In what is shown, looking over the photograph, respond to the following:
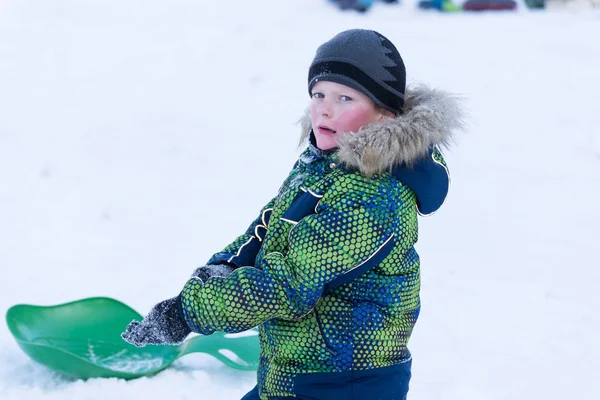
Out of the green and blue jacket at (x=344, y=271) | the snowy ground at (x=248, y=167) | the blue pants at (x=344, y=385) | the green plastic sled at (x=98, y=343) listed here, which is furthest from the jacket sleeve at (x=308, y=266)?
the green plastic sled at (x=98, y=343)

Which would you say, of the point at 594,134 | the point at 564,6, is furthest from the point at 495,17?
the point at 594,134

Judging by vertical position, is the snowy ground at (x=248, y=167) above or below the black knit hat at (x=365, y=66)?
below

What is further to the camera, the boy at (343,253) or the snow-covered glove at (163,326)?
the snow-covered glove at (163,326)

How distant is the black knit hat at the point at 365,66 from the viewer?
1.86 metres

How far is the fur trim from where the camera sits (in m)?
1.75

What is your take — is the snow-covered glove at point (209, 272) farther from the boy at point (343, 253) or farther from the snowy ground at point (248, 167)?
the snowy ground at point (248, 167)

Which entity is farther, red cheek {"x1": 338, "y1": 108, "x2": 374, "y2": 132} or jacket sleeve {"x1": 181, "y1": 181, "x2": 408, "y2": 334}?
red cheek {"x1": 338, "y1": 108, "x2": 374, "y2": 132}

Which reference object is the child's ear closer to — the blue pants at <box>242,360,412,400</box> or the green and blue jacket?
the green and blue jacket

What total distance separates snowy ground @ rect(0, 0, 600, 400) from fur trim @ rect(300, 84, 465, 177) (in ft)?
1.29

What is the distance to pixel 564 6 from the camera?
29.1ft

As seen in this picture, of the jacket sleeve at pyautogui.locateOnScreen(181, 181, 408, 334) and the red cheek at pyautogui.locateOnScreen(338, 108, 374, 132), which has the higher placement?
the red cheek at pyautogui.locateOnScreen(338, 108, 374, 132)

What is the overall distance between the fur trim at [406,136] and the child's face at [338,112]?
4 cm

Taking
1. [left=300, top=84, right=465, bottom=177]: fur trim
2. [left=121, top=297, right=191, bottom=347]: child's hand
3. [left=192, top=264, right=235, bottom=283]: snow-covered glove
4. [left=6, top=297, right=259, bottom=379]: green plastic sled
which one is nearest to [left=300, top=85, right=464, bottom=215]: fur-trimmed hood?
[left=300, top=84, right=465, bottom=177]: fur trim

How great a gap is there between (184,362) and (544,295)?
1.79m
